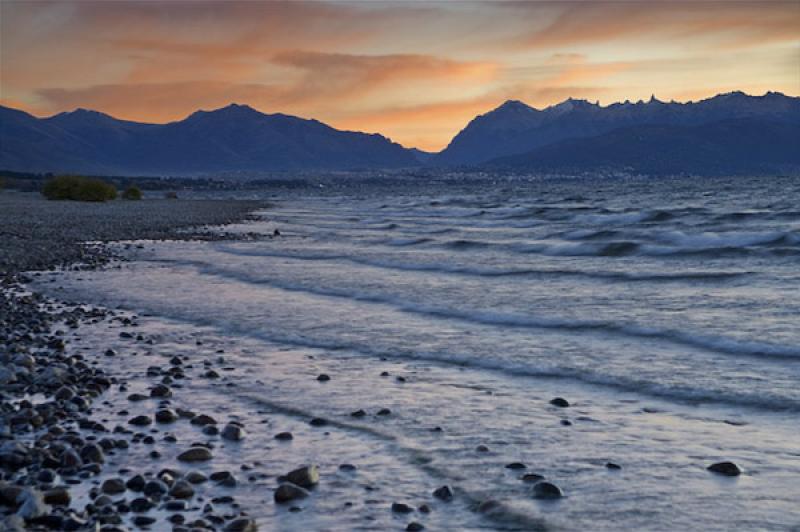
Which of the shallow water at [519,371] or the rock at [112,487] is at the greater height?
the rock at [112,487]

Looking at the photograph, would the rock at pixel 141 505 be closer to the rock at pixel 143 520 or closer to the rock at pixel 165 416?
the rock at pixel 143 520

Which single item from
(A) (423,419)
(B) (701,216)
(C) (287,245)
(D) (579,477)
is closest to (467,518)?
(D) (579,477)

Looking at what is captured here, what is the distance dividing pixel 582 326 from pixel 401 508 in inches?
364

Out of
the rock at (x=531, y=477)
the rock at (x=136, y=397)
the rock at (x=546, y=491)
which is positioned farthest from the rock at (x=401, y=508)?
the rock at (x=136, y=397)

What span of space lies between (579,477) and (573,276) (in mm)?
16479

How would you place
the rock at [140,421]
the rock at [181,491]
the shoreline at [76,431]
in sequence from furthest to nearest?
the rock at [140,421]
the rock at [181,491]
the shoreline at [76,431]

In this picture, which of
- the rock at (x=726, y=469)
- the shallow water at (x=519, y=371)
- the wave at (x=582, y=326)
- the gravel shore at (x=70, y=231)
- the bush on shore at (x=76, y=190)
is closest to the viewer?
the shallow water at (x=519, y=371)

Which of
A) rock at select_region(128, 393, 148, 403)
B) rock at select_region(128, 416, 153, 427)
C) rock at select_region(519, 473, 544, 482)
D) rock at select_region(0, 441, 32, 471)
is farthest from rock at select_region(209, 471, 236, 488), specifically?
rock at select_region(128, 393, 148, 403)

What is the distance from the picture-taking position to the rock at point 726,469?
24.6ft

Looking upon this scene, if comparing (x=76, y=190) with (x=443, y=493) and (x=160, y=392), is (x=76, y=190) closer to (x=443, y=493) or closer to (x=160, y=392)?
(x=160, y=392)

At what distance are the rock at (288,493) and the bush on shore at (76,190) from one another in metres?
74.1

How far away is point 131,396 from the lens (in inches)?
398

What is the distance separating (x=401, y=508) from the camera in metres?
6.66

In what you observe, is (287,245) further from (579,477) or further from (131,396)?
(579,477)
